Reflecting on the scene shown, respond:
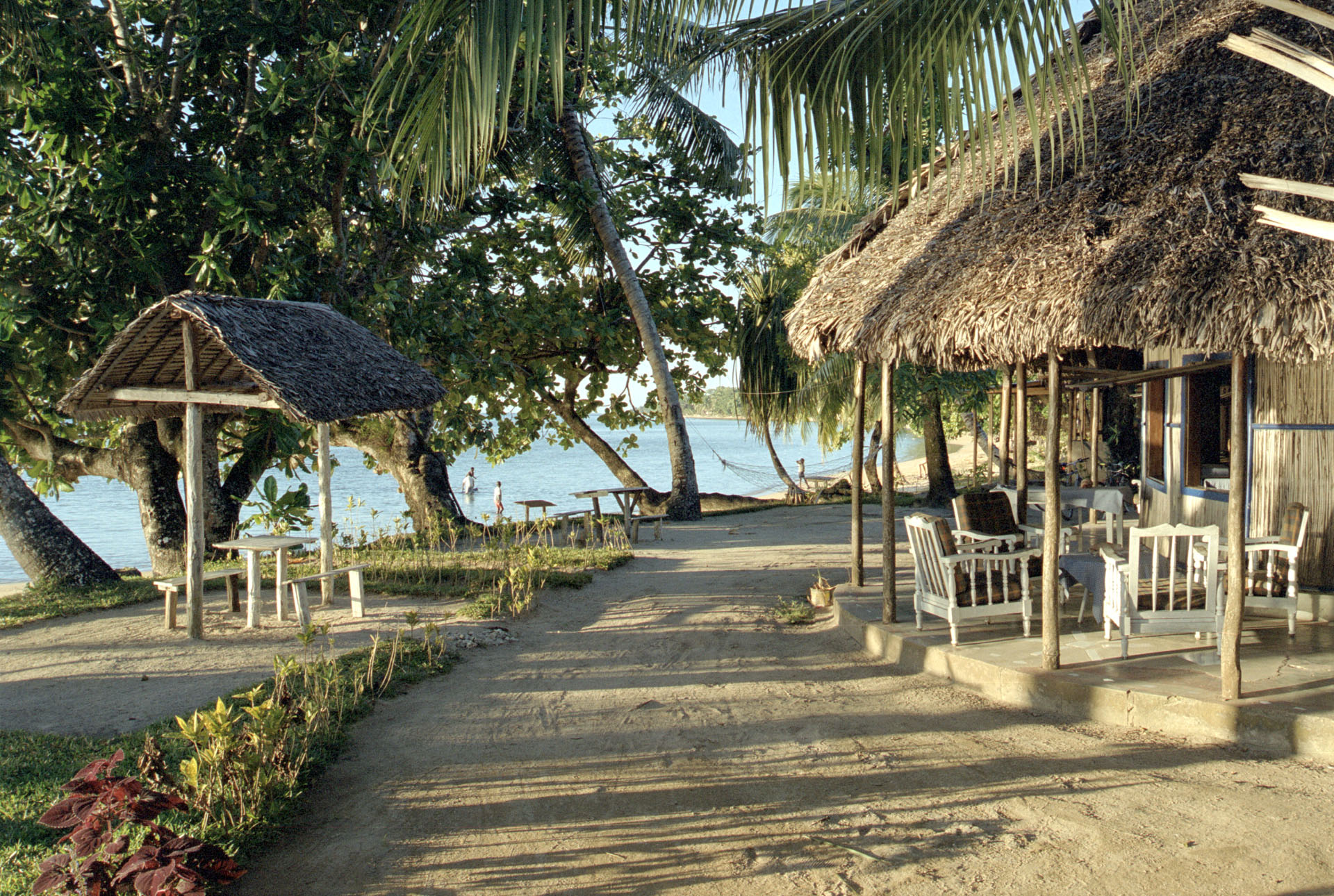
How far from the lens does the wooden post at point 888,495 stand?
21.9 feet

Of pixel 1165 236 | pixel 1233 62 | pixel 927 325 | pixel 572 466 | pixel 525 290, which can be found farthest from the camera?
pixel 572 466

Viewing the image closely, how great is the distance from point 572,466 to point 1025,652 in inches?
3023

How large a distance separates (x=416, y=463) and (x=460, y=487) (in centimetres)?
5649

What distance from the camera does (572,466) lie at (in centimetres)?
8219

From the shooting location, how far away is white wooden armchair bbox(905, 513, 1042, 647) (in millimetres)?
6301

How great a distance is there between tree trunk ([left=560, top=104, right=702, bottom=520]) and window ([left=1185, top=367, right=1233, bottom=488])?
27.9 ft

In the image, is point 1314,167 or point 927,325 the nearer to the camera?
point 1314,167

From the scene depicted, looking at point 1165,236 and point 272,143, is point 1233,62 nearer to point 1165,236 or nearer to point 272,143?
point 1165,236

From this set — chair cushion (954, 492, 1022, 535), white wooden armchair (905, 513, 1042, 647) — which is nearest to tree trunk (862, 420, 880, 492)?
chair cushion (954, 492, 1022, 535)

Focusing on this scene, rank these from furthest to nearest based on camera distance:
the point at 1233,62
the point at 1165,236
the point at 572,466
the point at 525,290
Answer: the point at 572,466 → the point at 525,290 → the point at 1233,62 → the point at 1165,236

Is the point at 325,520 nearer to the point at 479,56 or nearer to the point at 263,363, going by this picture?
the point at 263,363

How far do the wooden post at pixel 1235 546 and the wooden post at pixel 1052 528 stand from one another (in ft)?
2.91

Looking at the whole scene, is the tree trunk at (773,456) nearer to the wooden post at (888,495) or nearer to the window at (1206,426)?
the window at (1206,426)

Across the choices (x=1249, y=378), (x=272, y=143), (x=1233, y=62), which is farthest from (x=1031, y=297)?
(x=272, y=143)
